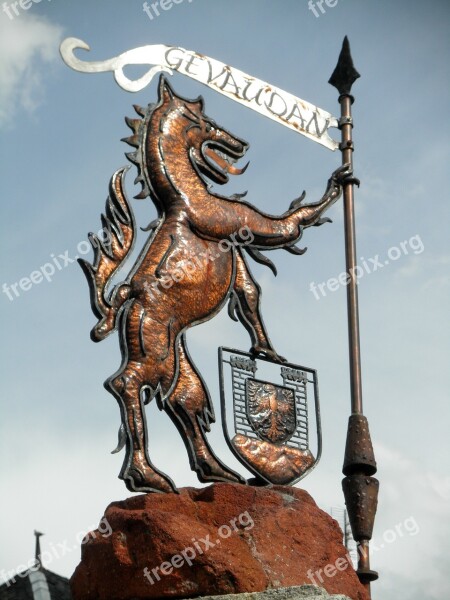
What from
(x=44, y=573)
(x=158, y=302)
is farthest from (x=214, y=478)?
(x=44, y=573)

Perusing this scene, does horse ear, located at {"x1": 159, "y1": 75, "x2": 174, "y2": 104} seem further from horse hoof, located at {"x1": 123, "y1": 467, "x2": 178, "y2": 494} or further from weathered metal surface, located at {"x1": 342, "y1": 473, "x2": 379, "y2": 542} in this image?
weathered metal surface, located at {"x1": 342, "y1": 473, "x2": 379, "y2": 542}

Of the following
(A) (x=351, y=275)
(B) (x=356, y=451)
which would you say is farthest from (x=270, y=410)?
(A) (x=351, y=275)

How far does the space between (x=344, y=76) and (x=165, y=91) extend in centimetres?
190

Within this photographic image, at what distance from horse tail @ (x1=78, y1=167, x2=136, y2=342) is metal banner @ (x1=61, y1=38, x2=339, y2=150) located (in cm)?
98

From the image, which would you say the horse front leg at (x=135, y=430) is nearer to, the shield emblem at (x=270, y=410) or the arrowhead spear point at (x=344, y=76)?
the shield emblem at (x=270, y=410)

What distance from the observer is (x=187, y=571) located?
657 cm

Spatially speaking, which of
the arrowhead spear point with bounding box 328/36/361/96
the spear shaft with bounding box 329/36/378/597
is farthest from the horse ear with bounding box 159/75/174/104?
the arrowhead spear point with bounding box 328/36/361/96

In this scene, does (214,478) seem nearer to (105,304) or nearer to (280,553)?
(280,553)

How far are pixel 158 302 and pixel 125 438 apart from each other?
1022 mm

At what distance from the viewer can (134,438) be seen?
715 cm

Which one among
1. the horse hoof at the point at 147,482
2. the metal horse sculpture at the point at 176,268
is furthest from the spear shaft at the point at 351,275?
the horse hoof at the point at 147,482

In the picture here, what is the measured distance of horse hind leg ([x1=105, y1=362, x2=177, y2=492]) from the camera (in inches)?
279

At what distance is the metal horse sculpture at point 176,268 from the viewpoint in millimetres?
7406

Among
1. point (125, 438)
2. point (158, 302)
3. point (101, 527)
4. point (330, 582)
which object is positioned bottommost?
point (330, 582)
